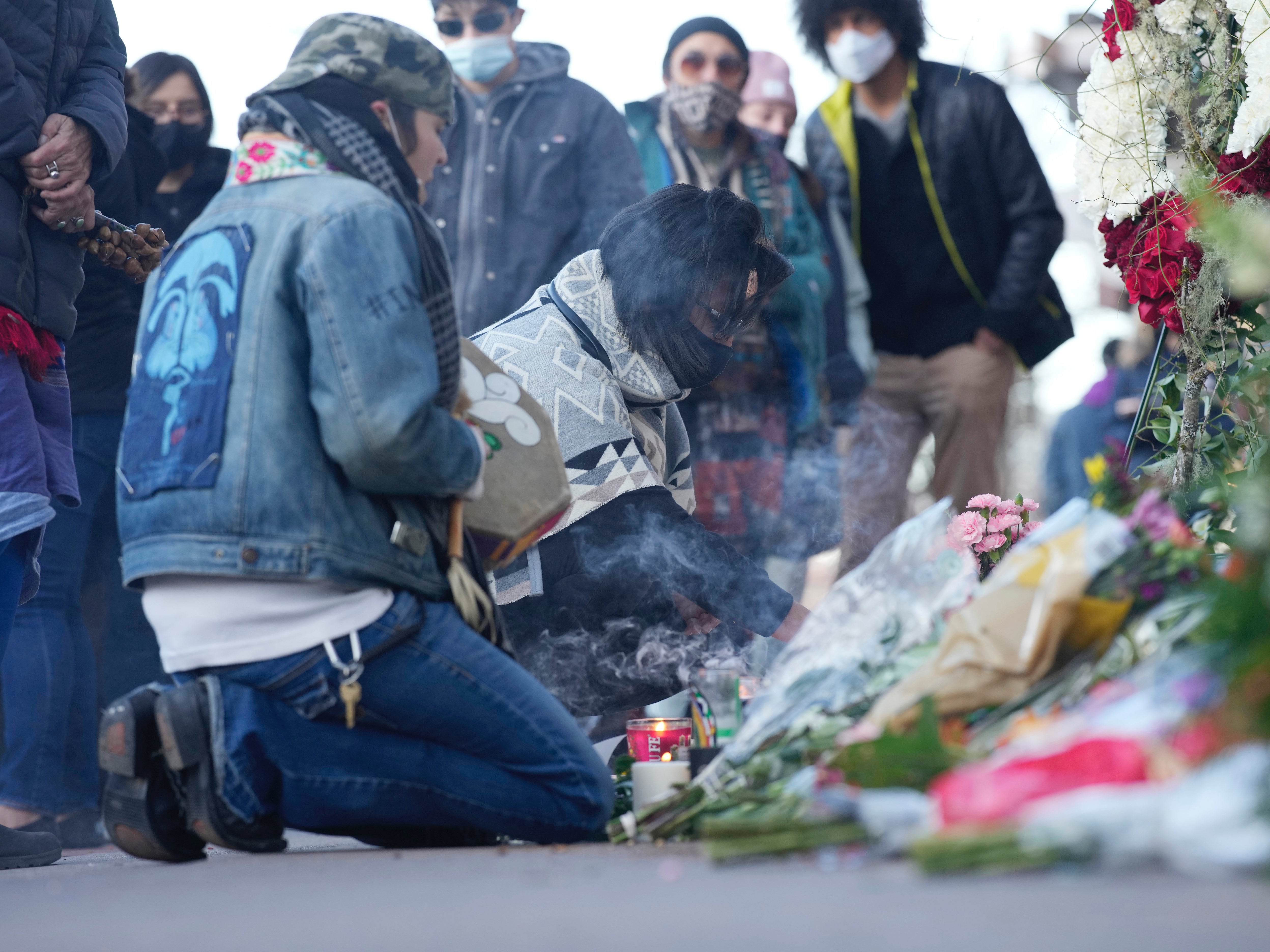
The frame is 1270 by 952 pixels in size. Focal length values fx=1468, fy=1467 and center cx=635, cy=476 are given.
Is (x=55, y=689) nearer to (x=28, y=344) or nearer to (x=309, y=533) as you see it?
(x=28, y=344)

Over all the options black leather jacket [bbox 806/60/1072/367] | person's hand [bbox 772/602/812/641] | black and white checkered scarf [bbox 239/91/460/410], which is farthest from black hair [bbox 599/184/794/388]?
black leather jacket [bbox 806/60/1072/367]

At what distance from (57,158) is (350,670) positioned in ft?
5.12

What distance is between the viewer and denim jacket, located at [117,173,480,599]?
245cm

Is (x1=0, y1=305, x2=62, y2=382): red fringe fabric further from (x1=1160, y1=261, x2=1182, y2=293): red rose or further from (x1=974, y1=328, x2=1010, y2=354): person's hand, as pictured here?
(x1=974, y1=328, x2=1010, y2=354): person's hand

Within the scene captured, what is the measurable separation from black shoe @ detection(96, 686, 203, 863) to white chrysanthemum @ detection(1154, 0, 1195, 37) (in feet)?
7.91

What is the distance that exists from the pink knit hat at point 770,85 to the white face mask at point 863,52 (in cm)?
23

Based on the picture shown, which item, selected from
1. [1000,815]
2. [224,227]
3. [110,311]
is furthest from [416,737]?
[110,311]

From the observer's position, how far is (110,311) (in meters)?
4.29

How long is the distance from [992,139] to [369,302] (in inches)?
142

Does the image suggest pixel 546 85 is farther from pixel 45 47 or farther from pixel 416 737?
pixel 416 737

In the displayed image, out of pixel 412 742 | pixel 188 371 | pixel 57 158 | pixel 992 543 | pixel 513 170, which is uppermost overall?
pixel 513 170

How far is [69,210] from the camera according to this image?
3.38m

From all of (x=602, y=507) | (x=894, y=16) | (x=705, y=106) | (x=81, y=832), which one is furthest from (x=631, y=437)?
(x=894, y=16)

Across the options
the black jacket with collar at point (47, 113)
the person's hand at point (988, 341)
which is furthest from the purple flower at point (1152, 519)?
the person's hand at point (988, 341)
